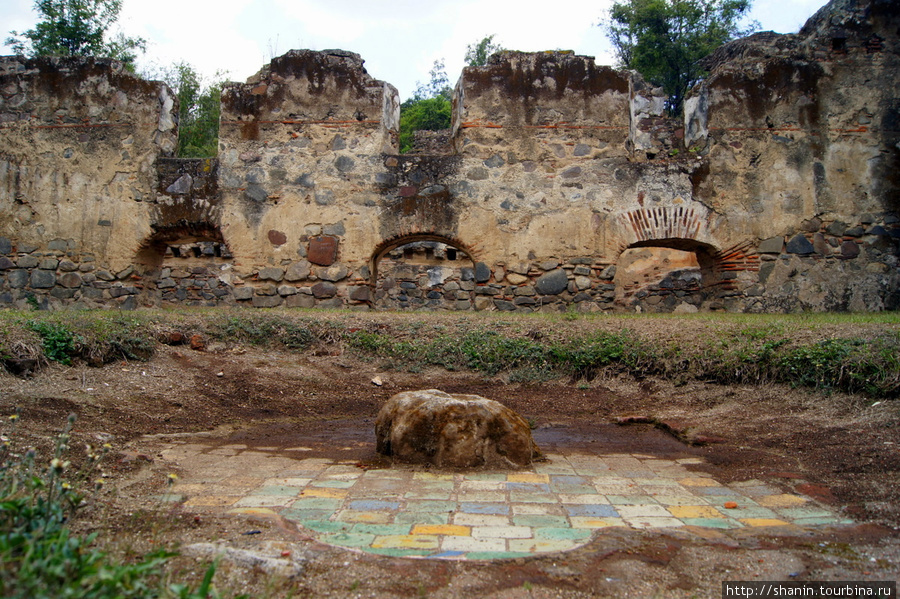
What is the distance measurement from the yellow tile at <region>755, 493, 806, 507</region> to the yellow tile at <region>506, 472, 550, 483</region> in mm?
1101

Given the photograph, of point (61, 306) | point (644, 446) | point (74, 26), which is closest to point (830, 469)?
point (644, 446)

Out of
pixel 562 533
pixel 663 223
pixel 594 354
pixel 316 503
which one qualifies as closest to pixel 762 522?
Answer: pixel 562 533

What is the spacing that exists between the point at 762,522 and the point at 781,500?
1.35 feet

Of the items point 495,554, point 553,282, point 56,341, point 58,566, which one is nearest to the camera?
point 58,566

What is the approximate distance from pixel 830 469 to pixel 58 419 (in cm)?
480

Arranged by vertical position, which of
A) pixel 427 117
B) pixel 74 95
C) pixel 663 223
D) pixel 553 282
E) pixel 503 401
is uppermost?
pixel 427 117

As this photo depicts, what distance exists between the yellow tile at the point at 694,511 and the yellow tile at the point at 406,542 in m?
1.21

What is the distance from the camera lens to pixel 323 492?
340cm

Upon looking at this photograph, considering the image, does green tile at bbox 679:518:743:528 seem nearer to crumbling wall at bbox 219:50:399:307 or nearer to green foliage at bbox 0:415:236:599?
green foliage at bbox 0:415:236:599

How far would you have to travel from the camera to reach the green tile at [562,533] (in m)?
2.79

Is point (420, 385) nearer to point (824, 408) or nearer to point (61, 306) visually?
point (824, 408)

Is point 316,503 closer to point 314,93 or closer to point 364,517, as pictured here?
point 364,517

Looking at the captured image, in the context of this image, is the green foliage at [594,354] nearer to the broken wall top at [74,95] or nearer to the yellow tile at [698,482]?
the yellow tile at [698,482]

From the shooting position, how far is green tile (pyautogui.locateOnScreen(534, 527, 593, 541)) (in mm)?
2791
